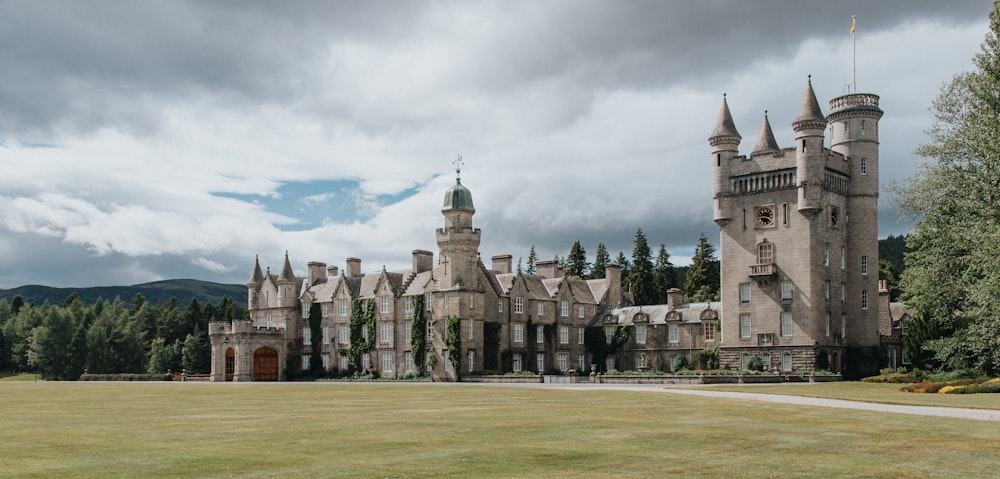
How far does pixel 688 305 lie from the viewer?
83.4 meters

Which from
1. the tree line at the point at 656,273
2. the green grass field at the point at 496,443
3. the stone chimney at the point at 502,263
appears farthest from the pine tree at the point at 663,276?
the green grass field at the point at 496,443

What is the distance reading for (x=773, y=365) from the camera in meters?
69.8

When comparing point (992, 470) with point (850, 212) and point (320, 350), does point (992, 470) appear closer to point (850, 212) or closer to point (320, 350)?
point (850, 212)

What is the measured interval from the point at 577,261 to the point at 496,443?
359 feet

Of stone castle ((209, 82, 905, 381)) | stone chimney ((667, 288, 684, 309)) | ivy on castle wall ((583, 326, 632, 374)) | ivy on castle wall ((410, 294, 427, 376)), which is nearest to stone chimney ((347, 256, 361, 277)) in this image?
stone castle ((209, 82, 905, 381))

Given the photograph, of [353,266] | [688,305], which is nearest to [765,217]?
[688,305]

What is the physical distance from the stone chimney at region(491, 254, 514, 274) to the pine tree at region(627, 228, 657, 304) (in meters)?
26.6

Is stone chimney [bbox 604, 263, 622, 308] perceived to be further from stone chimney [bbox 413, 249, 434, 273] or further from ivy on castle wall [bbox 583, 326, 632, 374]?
stone chimney [bbox 413, 249, 434, 273]

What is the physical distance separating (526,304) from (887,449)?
214 feet

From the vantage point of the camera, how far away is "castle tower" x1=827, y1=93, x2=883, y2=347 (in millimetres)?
71938

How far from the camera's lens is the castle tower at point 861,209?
7194cm

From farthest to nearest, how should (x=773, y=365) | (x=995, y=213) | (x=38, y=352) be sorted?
(x=38, y=352)
(x=773, y=365)
(x=995, y=213)

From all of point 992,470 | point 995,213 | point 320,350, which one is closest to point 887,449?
point 992,470

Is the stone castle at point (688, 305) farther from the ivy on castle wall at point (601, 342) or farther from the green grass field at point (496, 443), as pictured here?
the green grass field at point (496, 443)
